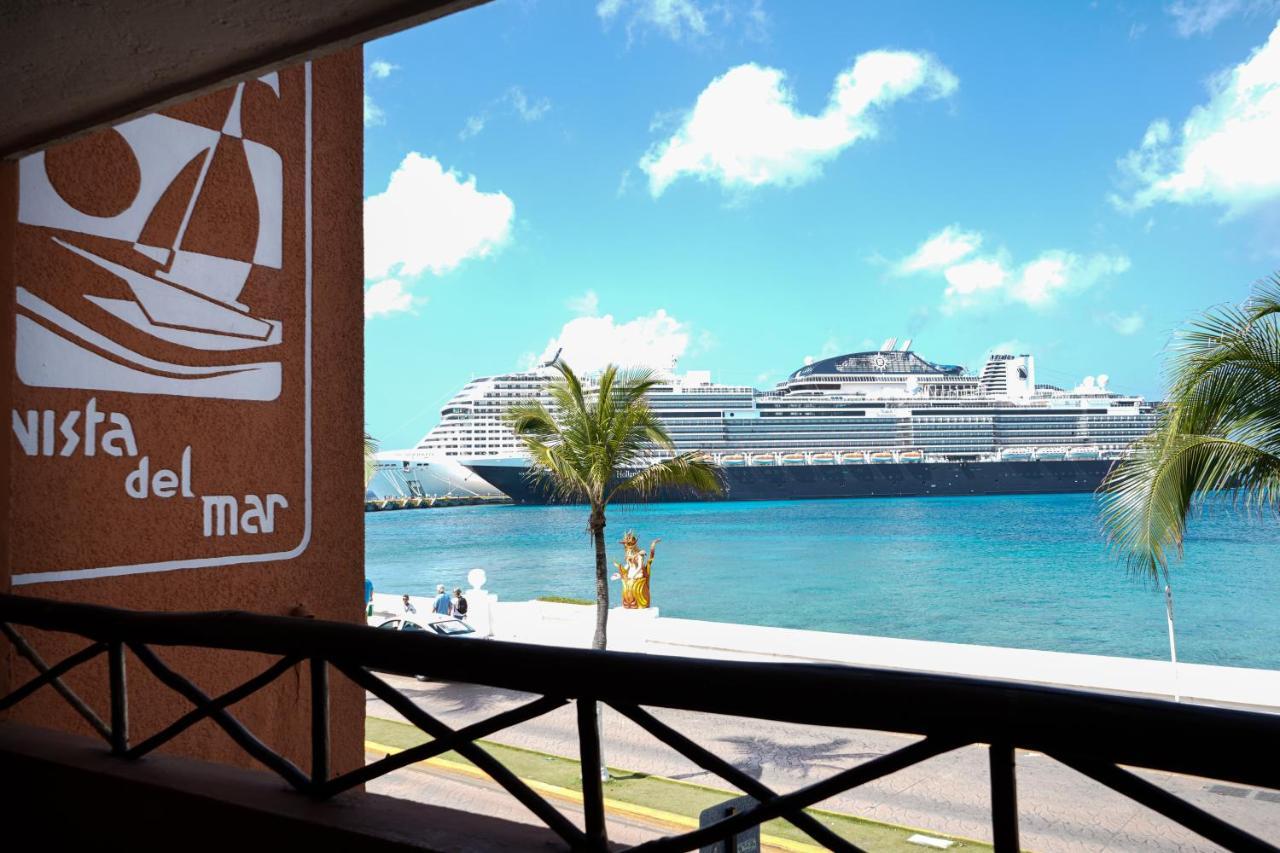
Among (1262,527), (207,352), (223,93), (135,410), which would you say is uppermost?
(223,93)

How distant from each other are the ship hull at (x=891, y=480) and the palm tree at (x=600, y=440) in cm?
5077

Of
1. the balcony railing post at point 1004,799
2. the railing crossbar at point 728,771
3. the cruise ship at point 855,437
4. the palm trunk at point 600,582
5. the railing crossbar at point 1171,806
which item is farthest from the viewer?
the cruise ship at point 855,437

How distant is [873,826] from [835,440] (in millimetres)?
59697

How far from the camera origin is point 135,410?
10.7 feet

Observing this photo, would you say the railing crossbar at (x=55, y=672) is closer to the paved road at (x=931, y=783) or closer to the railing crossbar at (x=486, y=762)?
the railing crossbar at (x=486, y=762)

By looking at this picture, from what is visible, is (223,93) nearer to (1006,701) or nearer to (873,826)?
(1006,701)

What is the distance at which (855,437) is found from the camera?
64750mm

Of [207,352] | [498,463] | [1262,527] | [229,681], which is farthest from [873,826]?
[1262,527]

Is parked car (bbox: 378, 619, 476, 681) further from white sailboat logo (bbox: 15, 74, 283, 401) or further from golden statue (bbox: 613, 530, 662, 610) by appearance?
white sailboat logo (bbox: 15, 74, 283, 401)

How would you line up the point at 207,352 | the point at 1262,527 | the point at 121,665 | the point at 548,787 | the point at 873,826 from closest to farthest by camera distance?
the point at 121,665
the point at 207,352
the point at 873,826
the point at 548,787
the point at 1262,527

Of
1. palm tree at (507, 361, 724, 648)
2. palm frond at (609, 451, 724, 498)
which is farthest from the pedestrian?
palm frond at (609, 451, 724, 498)

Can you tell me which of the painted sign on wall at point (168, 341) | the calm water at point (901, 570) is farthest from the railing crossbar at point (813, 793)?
the calm water at point (901, 570)

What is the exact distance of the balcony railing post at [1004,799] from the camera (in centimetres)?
107

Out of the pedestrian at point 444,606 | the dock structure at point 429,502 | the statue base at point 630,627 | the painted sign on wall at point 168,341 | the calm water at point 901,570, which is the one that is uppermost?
the painted sign on wall at point 168,341
